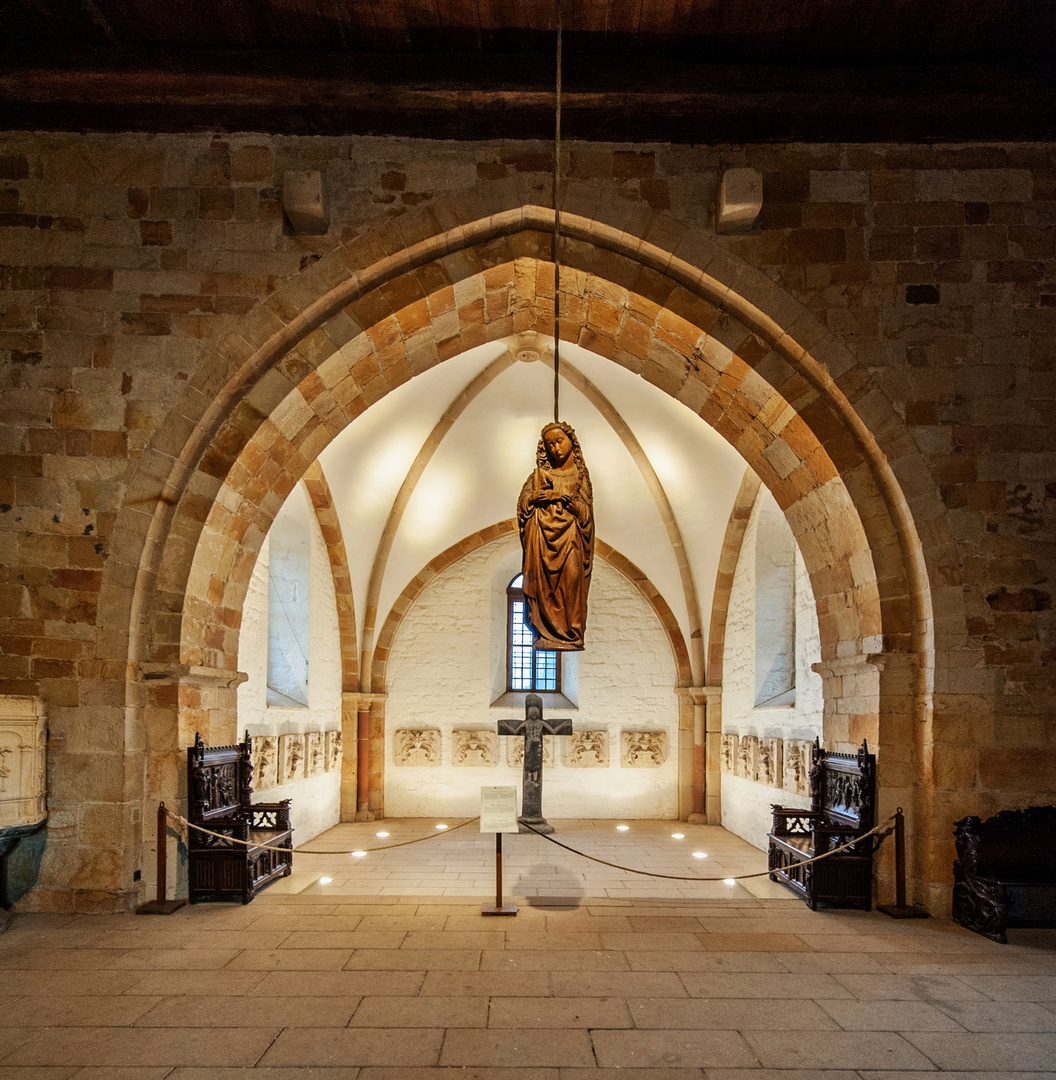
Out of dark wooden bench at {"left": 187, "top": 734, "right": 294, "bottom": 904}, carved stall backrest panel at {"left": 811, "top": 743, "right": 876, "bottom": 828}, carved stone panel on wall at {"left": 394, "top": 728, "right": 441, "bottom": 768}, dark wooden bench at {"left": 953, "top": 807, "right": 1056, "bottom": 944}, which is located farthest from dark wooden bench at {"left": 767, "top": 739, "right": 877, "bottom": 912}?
carved stone panel on wall at {"left": 394, "top": 728, "right": 441, "bottom": 768}

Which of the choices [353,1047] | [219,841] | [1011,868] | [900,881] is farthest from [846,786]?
[219,841]

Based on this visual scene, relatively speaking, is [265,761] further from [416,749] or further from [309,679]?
[416,749]

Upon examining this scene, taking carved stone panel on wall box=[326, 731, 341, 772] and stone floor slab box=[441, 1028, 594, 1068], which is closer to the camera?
stone floor slab box=[441, 1028, 594, 1068]

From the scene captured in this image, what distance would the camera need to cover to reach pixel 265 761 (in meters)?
8.12

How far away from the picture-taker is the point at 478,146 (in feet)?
18.8

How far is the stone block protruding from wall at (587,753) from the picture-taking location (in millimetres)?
11547

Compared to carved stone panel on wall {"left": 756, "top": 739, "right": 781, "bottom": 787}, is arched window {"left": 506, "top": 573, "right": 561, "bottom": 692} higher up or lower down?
higher up

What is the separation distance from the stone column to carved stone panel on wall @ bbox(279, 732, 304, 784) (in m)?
3.43

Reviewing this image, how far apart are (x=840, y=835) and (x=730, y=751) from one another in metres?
5.03

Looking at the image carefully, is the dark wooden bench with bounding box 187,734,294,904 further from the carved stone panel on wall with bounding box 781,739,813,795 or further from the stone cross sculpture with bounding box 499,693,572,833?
the carved stone panel on wall with bounding box 781,739,813,795

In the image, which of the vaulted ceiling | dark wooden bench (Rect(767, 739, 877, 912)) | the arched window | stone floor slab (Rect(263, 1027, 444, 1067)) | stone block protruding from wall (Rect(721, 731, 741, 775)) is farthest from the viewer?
the arched window

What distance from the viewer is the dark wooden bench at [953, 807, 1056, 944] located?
491 centimetres

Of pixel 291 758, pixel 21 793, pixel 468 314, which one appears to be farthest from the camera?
pixel 291 758

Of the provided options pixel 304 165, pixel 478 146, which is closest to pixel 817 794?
pixel 478 146
